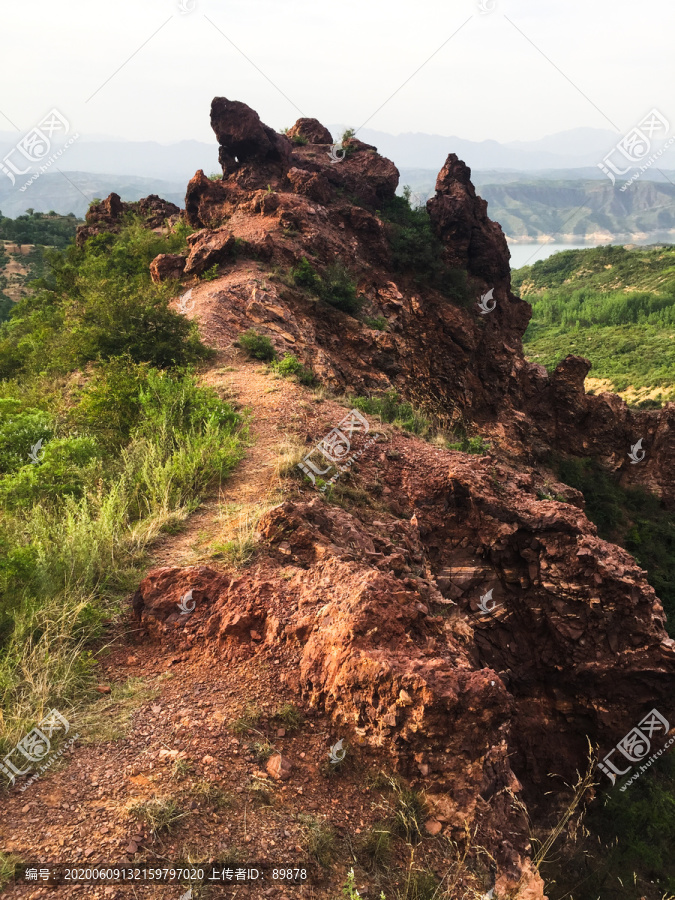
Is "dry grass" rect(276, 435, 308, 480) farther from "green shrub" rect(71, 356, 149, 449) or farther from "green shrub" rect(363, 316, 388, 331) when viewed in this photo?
"green shrub" rect(363, 316, 388, 331)

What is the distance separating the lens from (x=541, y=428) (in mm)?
17531

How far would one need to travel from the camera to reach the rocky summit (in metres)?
3.04

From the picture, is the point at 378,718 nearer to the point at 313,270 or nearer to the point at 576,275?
the point at 313,270

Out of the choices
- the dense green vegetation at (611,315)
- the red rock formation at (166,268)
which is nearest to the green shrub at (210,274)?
the red rock formation at (166,268)

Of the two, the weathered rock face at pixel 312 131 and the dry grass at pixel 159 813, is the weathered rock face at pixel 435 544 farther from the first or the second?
the weathered rock face at pixel 312 131

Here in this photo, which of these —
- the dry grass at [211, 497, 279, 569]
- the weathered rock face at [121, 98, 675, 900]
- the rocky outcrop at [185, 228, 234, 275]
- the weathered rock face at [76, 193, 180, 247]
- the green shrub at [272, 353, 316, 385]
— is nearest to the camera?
the weathered rock face at [121, 98, 675, 900]

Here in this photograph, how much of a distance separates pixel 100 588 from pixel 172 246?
1487 centimetres

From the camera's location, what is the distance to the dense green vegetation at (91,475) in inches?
126

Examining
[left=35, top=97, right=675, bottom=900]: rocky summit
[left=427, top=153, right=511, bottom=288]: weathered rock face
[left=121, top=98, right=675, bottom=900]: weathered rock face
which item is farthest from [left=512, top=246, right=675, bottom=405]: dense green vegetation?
[left=35, top=97, right=675, bottom=900]: rocky summit

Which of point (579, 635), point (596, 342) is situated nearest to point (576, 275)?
point (596, 342)

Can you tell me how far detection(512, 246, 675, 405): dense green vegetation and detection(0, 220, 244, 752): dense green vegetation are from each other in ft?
125

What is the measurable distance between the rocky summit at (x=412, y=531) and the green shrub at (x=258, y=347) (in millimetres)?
148

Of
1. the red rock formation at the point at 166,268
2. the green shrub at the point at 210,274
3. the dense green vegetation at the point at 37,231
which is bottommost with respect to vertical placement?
the green shrub at the point at 210,274

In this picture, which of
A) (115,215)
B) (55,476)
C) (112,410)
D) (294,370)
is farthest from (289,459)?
(115,215)
